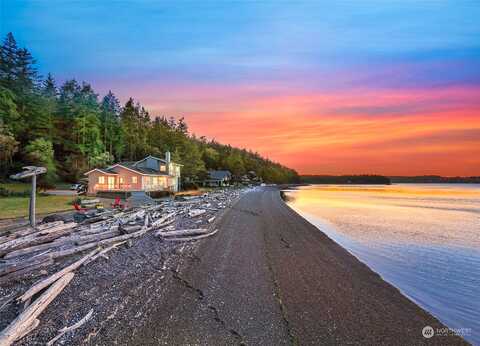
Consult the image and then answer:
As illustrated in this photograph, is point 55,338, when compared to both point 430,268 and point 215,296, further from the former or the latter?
point 430,268

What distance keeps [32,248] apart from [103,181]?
31361 mm

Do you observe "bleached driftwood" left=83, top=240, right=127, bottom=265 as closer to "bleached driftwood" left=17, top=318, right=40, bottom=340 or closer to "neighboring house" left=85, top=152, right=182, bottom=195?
"bleached driftwood" left=17, top=318, right=40, bottom=340

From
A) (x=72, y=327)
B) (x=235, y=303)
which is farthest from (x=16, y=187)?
(x=235, y=303)

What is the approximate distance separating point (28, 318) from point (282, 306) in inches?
218

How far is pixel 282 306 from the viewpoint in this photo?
643 cm

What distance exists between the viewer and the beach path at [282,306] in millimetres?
5191

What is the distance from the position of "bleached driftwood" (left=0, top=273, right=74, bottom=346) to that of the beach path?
2.22m

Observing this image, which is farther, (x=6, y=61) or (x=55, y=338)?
(x=6, y=61)

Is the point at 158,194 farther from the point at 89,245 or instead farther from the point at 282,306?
the point at 282,306

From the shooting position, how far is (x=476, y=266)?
11.2 m

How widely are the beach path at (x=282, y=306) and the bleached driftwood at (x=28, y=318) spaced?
2216 mm

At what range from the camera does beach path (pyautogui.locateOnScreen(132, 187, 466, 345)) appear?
519cm

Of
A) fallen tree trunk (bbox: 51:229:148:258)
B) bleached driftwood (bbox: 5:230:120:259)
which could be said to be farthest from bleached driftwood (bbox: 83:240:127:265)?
bleached driftwood (bbox: 5:230:120:259)

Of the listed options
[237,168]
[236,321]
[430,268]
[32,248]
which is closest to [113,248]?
[32,248]
